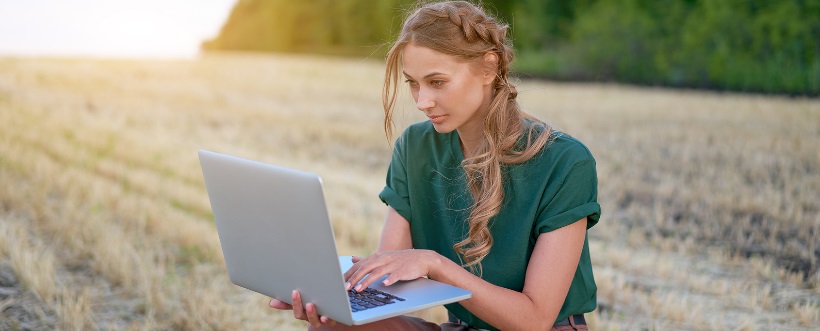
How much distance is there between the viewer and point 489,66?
2.79 meters

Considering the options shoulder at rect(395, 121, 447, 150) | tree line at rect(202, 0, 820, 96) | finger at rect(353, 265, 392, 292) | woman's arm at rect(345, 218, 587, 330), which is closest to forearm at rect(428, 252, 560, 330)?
woman's arm at rect(345, 218, 587, 330)

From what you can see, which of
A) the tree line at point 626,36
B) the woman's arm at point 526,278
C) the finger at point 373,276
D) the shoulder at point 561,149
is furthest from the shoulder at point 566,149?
the tree line at point 626,36

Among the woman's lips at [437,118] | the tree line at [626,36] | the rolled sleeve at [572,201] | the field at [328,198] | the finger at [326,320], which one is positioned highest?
the woman's lips at [437,118]

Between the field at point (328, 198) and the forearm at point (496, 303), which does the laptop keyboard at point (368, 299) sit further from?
the field at point (328, 198)

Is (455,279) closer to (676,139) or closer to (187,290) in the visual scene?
(187,290)

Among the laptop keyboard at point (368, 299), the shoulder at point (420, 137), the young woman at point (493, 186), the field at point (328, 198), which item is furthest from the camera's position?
the field at point (328, 198)

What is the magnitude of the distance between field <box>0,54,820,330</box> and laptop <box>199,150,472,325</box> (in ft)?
3.90

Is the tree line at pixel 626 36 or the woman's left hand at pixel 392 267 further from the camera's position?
the tree line at pixel 626 36

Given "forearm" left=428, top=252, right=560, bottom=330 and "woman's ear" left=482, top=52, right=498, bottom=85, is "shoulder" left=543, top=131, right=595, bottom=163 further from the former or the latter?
"forearm" left=428, top=252, right=560, bottom=330

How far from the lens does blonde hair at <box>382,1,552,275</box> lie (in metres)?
2.71

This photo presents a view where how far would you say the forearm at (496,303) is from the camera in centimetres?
247

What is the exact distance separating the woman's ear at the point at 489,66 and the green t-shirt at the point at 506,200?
24cm

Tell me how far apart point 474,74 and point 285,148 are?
24.1 feet

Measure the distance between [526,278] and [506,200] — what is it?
272 millimetres
